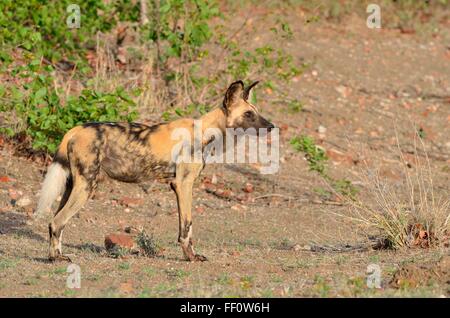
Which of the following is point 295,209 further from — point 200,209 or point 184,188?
point 184,188

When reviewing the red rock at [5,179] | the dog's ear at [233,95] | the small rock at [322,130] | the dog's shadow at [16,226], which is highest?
the small rock at [322,130]

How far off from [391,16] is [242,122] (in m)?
9.07

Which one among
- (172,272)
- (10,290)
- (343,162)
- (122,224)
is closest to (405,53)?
(343,162)

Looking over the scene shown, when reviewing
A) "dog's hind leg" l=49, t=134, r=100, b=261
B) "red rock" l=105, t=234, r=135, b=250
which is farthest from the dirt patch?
"red rock" l=105, t=234, r=135, b=250

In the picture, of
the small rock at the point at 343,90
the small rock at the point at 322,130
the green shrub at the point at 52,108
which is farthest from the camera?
the small rock at the point at 343,90

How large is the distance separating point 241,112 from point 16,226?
2207 mm

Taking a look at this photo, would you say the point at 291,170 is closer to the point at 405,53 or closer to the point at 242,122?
the point at 242,122

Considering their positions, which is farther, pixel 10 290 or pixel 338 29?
pixel 338 29

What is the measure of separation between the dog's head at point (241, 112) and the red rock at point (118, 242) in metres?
1.14

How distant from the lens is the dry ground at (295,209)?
5238 mm

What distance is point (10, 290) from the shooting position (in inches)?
199

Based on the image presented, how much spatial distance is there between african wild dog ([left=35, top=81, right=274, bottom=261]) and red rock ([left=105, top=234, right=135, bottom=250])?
0.52 metres

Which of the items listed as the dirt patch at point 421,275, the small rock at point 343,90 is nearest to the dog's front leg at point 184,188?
the dirt patch at point 421,275

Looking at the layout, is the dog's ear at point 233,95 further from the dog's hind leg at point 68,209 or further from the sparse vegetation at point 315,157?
the sparse vegetation at point 315,157
